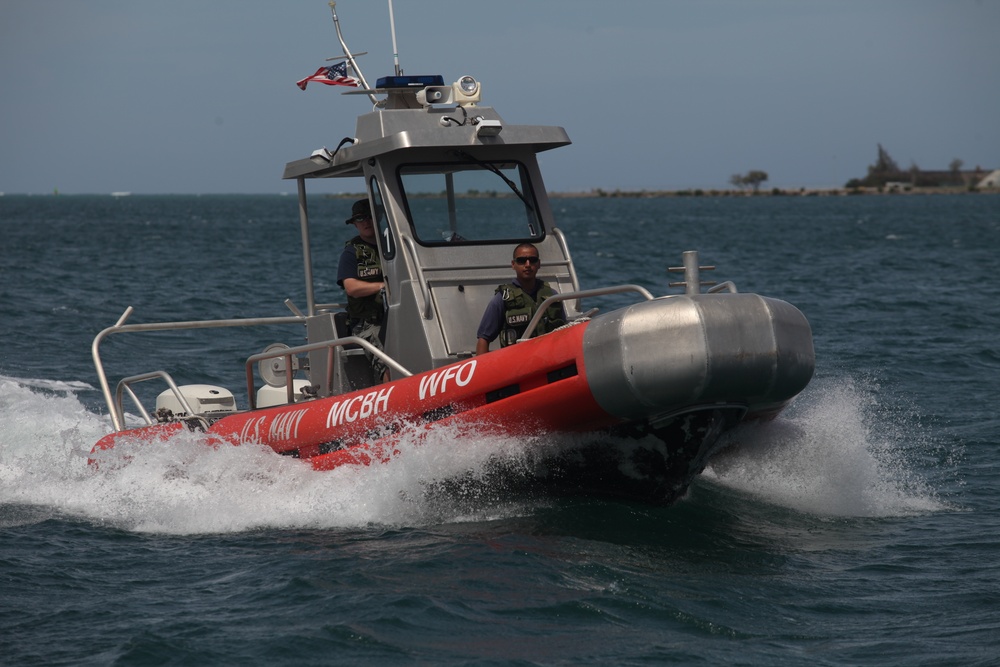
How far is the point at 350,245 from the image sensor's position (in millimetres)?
9141

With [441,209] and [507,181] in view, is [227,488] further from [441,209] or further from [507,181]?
[507,181]

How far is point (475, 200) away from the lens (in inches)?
360

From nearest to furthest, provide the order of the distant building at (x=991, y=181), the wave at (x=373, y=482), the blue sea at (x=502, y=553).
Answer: the blue sea at (x=502, y=553)
the wave at (x=373, y=482)
the distant building at (x=991, y=181)

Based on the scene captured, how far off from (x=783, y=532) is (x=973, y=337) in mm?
11090

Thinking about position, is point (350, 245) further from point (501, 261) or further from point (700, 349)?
point (700, 349)

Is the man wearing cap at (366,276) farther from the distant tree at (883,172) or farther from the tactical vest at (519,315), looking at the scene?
the distant tree at (883,172)

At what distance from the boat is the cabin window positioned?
0.05ft

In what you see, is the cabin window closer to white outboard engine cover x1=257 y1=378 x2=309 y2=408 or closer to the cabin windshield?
the cabin windshield

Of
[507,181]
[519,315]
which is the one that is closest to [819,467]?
[519,315]

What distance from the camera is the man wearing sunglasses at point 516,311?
797cm

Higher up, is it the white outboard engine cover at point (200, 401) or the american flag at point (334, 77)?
the american flag at point (334, 77)

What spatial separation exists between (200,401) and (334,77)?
2.84 metres

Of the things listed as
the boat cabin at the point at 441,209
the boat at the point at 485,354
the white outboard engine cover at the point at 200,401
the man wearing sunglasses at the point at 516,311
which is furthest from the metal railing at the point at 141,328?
the man wearing sunglasses at the point at 516,311

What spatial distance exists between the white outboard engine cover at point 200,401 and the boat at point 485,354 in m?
0.02
